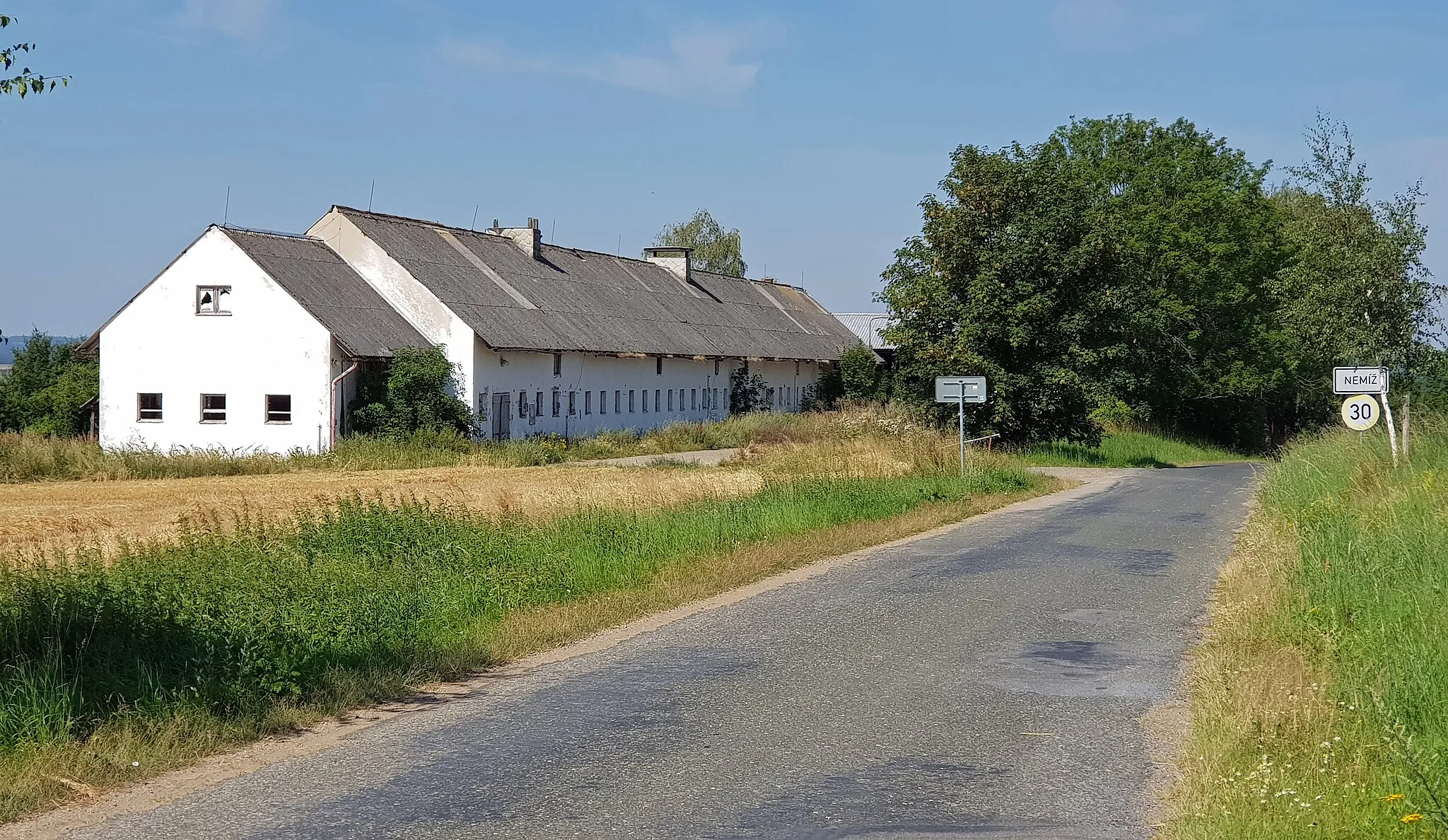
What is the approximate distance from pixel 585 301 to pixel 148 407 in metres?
17.1

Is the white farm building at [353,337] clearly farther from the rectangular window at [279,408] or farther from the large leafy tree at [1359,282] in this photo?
the large leafy tree at [1359,282]

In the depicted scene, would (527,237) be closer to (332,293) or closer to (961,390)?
(332,293)

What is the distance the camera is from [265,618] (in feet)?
35.0

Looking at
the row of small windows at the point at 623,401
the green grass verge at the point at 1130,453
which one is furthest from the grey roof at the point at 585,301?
the green grass verge at the point at 1130,453

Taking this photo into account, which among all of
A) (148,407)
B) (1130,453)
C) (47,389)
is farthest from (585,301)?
(1130,453)

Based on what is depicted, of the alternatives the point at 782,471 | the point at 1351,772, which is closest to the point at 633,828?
the point at 1351,772

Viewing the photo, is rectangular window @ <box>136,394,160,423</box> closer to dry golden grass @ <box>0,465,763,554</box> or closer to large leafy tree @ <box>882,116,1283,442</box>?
dry golden grass @ <box>0,465,763,554</box>

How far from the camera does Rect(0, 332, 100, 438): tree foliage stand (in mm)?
45719

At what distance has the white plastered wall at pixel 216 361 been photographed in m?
40.5

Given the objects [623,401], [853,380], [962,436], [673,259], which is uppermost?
[673,259]

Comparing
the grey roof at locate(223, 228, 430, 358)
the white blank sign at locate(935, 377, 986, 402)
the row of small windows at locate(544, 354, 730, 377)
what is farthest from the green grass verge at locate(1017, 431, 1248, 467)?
the grey roof at locate(223, 228, 430, 358)

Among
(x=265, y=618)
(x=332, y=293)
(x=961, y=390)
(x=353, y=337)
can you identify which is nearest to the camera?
(x=265, y=618)

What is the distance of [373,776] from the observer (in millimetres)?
7695

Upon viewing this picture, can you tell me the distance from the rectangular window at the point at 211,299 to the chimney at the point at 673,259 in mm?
29088
